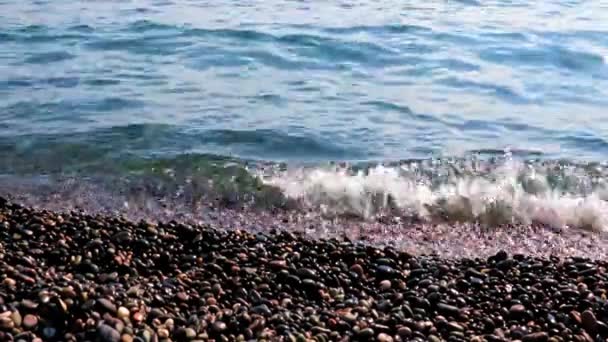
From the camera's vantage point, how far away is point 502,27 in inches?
655

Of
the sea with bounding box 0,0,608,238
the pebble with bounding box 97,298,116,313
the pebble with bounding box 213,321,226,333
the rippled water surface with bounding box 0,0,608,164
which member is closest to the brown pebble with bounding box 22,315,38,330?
the pebble with bounding box 97,298,116,313

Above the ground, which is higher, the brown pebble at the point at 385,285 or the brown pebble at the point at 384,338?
the brown pebble at the point at 385,285

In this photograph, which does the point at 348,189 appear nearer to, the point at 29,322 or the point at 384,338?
the point at 384,338

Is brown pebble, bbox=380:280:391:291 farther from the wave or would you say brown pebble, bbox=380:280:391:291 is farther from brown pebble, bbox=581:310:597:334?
the wave

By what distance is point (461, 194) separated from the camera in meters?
8.76

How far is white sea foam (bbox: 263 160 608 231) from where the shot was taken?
8328 mm

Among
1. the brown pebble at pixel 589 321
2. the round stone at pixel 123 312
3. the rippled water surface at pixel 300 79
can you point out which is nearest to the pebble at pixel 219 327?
the round stone at pixel 123 312

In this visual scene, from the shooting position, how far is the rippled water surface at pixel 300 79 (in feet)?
33.7

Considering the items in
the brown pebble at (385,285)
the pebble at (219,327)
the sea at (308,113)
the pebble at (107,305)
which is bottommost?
the pebble at (219,327)

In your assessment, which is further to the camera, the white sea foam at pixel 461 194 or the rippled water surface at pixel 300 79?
the rippled water surface at pixel 300 79

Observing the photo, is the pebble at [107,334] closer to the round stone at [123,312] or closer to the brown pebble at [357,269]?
the round stone at [123,312]

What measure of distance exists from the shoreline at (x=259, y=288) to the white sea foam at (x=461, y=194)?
54.6 inches

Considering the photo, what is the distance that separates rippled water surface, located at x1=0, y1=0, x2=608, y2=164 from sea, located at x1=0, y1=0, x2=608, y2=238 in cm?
4

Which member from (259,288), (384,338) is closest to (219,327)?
(259,288)
